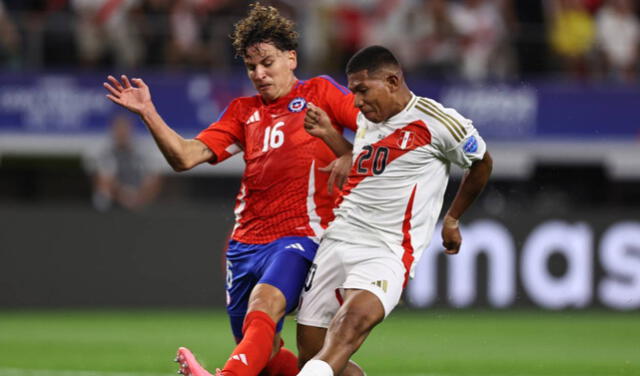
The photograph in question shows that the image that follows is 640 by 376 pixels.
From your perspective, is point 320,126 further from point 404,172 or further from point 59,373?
point 59,373

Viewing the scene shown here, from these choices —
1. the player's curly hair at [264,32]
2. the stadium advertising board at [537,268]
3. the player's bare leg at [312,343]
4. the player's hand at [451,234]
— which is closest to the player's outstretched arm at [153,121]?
the player's curly hair at [264,32]

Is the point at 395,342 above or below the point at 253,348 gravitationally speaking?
below

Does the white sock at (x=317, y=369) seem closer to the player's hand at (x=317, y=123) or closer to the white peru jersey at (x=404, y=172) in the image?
the white peru jersey at (x=404, y=172)

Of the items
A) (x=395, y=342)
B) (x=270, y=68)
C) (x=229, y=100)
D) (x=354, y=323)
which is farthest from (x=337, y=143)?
(x=229, y=100)

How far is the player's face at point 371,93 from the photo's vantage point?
6.76 metres

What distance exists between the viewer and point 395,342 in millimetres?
12797

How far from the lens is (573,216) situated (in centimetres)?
1573

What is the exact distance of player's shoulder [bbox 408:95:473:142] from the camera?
6.85m

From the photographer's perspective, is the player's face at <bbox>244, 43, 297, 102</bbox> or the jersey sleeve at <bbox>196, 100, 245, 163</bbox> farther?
the jersey sleeve at <bbox>196, 100, 245, 163</bbox>

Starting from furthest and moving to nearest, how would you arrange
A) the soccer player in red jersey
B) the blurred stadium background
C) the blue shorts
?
the blurred stadium background < the soccer player in red jersey < the blue shorts

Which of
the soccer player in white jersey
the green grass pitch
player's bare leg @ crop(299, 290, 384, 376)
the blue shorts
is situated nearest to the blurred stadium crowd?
the green grass pitch

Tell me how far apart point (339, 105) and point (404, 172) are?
71 centimetres

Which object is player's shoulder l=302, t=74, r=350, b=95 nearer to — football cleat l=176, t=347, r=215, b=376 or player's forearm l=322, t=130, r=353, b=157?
player's forearm l=322, t=130, r=353, b=157

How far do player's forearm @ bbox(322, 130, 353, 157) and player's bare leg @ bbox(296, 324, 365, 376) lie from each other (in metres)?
1.00
